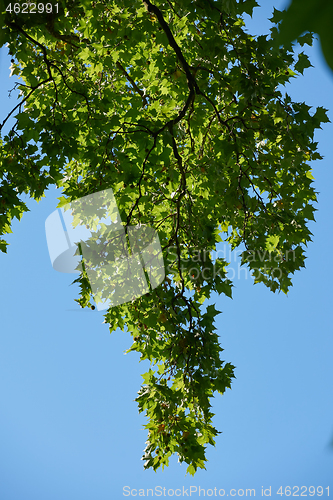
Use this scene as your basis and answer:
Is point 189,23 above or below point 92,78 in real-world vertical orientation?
below

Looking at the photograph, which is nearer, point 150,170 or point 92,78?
point 150,170

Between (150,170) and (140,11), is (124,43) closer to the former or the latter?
(140,11)

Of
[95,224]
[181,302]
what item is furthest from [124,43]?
[181,302]

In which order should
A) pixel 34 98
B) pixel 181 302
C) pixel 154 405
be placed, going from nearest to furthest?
pixel 154 405
pixel 181 302
pixel 34 98

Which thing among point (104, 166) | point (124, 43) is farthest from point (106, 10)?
point (104, 166)

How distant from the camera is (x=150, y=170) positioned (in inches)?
217

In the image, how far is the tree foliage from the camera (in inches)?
170

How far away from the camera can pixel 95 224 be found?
5699 millimetres

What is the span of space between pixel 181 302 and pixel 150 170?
6.45 ft

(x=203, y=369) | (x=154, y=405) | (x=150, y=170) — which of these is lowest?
(x=154, y=405)

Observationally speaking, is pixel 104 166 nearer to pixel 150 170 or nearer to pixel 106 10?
pixel 150 170

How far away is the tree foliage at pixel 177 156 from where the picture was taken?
14.2ft

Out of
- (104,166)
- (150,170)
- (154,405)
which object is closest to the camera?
(154,405)

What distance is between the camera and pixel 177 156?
185 inches
